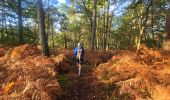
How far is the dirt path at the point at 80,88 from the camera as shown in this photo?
9.06 metres

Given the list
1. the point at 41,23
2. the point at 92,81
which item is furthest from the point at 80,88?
the point at 41,23

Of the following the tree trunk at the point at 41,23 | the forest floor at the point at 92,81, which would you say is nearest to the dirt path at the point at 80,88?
the forest floor at the point at 92,81

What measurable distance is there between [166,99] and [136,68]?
2.70 metres

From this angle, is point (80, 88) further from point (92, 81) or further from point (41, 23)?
point (41, 23)

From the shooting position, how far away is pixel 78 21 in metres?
50.8

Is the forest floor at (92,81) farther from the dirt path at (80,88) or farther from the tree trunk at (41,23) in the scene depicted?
the tree trunk at (41,23)

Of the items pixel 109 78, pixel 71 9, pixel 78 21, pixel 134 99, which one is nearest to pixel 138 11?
pixel 71 9

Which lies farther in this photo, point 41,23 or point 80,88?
point 41,23

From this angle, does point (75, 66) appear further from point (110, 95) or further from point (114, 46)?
point (114, 46)

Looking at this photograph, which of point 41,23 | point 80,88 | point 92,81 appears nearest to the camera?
point 80,88

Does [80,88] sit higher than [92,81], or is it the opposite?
[92,81]

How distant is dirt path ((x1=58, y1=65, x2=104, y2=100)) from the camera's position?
9.06 m

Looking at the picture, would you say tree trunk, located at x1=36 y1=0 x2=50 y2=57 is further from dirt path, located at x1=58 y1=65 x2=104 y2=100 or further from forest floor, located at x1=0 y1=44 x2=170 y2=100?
dirt path, located at x1=58 y1=65 x2=104 y2=100

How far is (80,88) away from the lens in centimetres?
1020
